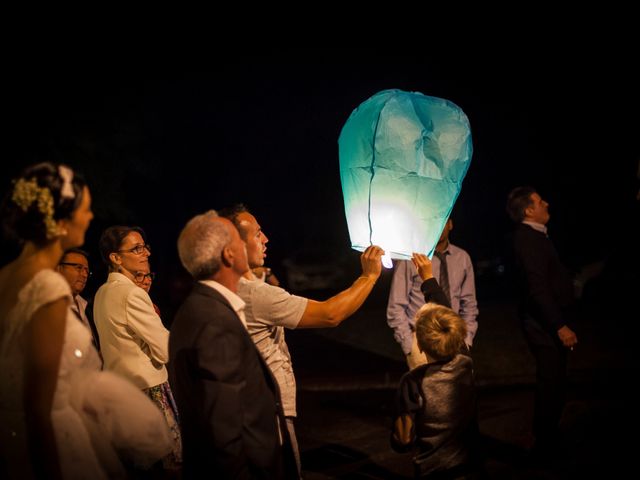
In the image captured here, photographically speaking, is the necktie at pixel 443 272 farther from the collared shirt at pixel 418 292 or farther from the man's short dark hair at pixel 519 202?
the man's short dark hair at pixel 519 202

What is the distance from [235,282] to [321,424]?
14.3 ft

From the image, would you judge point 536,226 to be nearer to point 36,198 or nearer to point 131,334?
point 131,334

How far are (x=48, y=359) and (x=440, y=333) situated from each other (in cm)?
220

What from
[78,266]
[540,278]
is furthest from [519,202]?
[78,266]

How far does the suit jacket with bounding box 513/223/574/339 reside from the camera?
5.31 m

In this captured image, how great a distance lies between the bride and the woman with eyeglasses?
1280 mm

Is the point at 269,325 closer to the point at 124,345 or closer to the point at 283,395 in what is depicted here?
the point at 283,395

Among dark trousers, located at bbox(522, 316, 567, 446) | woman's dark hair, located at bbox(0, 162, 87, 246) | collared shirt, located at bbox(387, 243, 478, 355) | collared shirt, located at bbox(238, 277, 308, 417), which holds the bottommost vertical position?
dark trousers, located at bbox(522, 316, 567, 446)

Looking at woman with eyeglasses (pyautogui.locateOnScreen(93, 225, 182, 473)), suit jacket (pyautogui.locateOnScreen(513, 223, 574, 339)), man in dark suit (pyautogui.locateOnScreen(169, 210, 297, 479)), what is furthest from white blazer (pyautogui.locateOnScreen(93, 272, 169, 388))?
suit jacket (pyautogui.locateOnScreen(513, 223, 574, 339))

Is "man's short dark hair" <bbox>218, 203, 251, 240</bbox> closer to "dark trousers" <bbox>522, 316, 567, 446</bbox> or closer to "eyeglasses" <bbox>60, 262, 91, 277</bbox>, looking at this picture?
"eyeglasses" <bbox>60, 262, 91, 277</bbox>

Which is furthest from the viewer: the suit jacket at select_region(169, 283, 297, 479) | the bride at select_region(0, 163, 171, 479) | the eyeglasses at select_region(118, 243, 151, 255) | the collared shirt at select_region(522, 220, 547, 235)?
the collared shirt at select_region(522, 220, 547, 235)

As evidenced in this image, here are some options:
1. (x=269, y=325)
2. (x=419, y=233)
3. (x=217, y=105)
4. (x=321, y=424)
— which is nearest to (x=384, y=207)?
(x=419, y=233)

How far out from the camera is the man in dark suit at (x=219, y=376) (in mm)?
2631

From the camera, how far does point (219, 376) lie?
2631 mm
